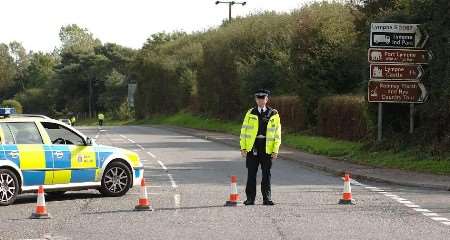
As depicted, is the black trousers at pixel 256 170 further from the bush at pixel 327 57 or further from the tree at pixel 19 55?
the tree at pixel 19 55

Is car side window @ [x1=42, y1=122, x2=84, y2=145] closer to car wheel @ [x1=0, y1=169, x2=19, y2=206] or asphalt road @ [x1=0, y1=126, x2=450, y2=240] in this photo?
asphalt road @ [x1=0, y1=126, x2=450, y2=240]

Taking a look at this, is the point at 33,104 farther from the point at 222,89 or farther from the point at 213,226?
the point at 213,226

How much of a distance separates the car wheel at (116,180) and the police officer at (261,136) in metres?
2.88

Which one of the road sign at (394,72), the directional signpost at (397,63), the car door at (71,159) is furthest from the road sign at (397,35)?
the car door at (71,159)

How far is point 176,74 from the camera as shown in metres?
83.9

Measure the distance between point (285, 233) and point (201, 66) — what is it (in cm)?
5630

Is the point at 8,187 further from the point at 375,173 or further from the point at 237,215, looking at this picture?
the point at 375,173

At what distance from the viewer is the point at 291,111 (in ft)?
135

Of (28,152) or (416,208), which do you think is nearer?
(416,208)

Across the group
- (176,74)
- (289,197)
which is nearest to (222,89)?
(176,74)

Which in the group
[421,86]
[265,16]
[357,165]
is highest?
[265,16]

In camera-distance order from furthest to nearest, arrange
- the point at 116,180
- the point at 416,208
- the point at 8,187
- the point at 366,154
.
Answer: the point at 366,154 < the point at 116,180 < the point at 416,208 < the point at 8,187

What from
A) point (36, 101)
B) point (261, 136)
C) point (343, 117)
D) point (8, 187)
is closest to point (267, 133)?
point (261, 136)

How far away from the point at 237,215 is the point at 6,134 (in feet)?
14.4
